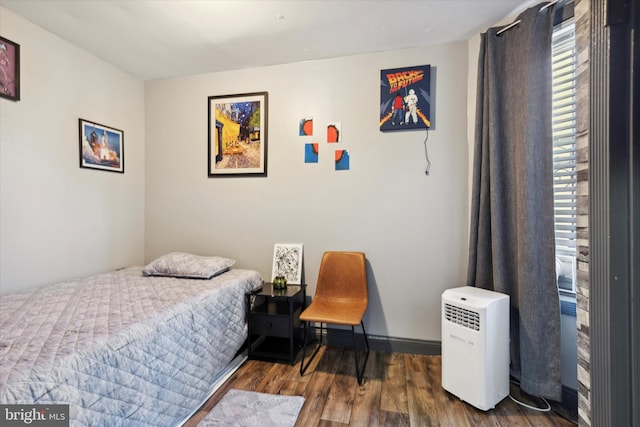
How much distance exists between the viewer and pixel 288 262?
2643 millimetres

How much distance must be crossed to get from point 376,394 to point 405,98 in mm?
2296

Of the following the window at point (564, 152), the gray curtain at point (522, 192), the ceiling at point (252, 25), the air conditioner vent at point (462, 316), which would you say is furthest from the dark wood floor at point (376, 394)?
the ceiling at point (252, 25)

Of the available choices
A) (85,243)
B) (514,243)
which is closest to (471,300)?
(514,243)

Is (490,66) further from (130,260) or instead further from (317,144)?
(130,260)

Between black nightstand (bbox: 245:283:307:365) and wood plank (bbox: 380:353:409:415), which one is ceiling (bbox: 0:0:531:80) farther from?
wood plank (bbox: 380:353:409:415)

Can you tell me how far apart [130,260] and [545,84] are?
3.81m

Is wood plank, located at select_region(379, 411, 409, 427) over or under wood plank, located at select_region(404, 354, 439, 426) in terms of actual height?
over

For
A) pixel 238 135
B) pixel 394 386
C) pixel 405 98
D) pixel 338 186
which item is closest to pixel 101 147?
pixel 238 135

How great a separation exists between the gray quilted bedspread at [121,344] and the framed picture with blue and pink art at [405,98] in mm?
1911

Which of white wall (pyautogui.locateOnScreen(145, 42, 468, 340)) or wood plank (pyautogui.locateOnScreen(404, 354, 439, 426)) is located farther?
white wall (pyautogui.locateOnScreen(145, 42, 468, 340))

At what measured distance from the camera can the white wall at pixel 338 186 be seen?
2.37 meters

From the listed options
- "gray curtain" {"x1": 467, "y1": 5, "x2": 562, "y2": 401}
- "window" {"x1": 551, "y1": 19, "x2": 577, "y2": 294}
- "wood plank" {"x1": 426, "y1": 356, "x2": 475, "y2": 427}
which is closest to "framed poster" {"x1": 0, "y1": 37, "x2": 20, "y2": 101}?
"gray curtain" {"x1": 467, "y1": 5, "x2": 562, "y2": 401}

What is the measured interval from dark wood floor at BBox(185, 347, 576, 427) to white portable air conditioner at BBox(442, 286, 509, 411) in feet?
0.35

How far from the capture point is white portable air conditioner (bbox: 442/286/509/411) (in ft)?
5.56
